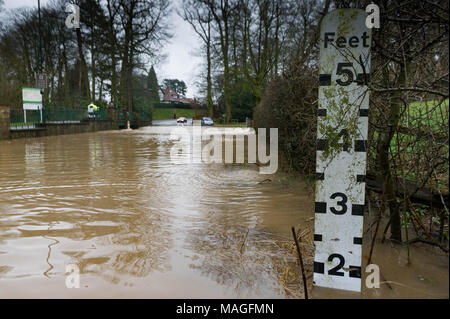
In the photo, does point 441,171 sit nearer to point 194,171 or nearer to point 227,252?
point 227,252

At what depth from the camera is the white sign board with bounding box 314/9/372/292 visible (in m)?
2.59

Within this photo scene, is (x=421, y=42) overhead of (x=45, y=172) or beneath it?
overhead

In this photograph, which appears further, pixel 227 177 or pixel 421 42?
pixel 227 177

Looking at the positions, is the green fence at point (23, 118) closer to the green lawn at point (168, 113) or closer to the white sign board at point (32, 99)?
the white sign board at point (32, 99)

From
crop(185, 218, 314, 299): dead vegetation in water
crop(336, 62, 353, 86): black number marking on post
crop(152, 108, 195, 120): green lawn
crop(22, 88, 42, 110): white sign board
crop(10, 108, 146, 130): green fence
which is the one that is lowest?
crop(185, 218, 314, 299): dead vegetation in water

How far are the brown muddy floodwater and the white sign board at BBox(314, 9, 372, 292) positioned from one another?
28cm

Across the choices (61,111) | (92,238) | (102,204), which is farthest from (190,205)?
(61,111)

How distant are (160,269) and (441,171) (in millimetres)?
2497

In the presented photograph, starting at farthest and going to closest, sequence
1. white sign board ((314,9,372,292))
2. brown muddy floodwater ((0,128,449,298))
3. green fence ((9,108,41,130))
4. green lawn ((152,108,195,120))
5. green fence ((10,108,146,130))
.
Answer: green lawn ((152,108,195,120)) → green fence ((10,108,146,130)) → green fence ((9,108,41,130)) → brown muddy floodwater ((0,128,449,298)) → white sign board ((314,9,372,292))

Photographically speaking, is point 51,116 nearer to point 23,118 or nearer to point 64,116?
point 64,116

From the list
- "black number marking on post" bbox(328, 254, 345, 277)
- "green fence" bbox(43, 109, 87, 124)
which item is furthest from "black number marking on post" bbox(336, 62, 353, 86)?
"green fence" bbox(43, 109, 87, 124)

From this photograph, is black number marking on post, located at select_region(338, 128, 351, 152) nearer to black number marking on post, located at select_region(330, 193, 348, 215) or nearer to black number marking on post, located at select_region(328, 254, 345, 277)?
black number marking on post, located at select_region(330, 193, 348, 215)
